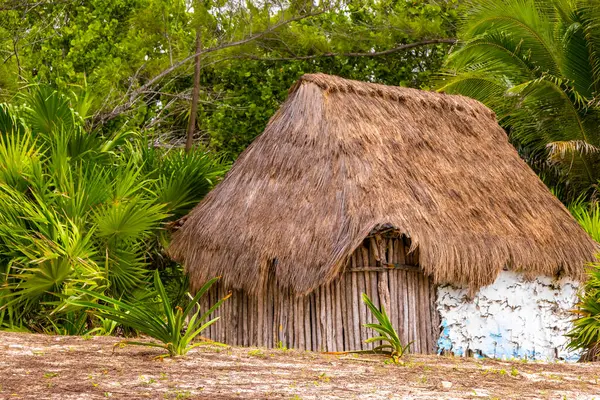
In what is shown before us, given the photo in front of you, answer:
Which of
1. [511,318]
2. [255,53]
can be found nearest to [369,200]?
[511,318]

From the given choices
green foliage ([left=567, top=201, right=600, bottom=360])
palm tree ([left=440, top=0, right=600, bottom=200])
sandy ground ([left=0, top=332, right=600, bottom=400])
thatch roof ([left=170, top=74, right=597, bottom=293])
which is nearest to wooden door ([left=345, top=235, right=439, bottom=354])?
thatch roof ([left=170, top=74, right=597, bottom=293])

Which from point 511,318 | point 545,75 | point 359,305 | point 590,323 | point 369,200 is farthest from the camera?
point 545,75

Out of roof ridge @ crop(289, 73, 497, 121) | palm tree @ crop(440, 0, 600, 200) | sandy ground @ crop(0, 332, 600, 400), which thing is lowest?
sandy ground @ crop(0, 332, 600, 400)

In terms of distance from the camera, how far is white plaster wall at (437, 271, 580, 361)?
1130cm

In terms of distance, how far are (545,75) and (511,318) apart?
242 inches

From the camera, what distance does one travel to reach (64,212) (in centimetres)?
1098

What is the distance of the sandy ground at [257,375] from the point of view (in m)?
5.18

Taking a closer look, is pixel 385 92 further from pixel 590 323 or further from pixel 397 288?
pixel 590 323

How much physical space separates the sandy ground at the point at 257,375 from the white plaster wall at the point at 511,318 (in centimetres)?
447

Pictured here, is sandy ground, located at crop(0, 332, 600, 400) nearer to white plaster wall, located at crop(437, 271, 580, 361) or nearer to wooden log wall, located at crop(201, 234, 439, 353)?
wooden log wall, located at crop(201, 234, 439, 353)

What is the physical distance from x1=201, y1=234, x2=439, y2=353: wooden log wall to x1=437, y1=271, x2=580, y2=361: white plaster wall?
240 mm

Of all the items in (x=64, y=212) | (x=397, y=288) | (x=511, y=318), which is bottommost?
(x=511, y=318)

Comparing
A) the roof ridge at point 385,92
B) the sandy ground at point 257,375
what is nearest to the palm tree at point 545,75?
the roof ridge at point 385,92

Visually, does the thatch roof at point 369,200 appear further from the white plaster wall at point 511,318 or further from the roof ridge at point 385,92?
the white plaster wall at point 511,318
